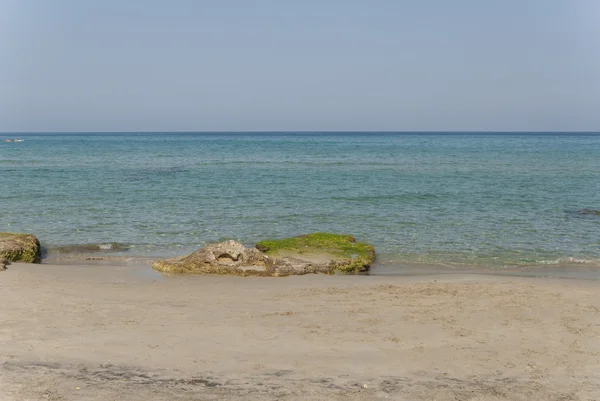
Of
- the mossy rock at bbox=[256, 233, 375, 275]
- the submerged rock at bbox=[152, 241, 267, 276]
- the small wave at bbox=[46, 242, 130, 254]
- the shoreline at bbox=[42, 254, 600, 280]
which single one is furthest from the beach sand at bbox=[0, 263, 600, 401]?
the small wave at bbox=[46, 242, 130, 254]

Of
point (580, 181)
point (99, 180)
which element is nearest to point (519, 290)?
point (580, 181)

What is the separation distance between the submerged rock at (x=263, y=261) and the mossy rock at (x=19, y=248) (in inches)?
127

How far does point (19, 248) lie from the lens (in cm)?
1473

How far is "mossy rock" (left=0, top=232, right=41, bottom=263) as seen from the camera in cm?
→ 1449

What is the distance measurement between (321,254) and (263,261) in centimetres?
164

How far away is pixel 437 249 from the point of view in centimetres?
1681

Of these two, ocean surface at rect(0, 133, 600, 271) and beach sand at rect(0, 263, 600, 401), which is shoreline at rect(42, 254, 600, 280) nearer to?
ocean surface at rect(0, 133, 600, 271)

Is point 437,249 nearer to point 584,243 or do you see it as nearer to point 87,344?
point 584,243

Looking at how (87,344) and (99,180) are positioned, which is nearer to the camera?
(87,344)

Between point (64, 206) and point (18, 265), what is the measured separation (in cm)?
1034

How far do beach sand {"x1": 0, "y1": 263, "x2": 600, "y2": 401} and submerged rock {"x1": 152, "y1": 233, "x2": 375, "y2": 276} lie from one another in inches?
34.7

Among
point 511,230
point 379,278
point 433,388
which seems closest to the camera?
point 433,388

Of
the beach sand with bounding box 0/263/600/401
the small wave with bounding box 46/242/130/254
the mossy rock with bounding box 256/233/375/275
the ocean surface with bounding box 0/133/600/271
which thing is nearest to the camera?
the beach sand with bounding box 0/263/600/401

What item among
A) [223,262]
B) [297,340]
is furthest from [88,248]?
[297,340]
